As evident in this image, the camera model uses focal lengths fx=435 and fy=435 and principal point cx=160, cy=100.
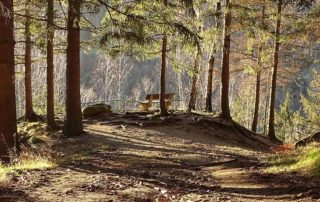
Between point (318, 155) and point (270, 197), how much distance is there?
1.88m

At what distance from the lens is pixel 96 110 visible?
69.3ft

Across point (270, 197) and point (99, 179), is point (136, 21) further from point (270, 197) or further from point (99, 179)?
point (270, 197)

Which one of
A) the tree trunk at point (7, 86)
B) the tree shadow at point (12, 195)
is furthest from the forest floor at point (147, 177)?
the tree trunk at point (7, 86)

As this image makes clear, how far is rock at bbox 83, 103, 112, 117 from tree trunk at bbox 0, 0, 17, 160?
1125cm

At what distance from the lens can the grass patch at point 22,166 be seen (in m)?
6.51

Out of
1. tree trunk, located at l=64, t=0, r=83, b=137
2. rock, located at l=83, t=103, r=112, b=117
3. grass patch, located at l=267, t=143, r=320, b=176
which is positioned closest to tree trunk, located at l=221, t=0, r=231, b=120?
rock, located at l=83, t=103, r=112, b=117

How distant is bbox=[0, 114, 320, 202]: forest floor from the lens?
230 inches

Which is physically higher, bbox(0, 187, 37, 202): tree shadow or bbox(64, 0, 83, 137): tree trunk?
bbox(64, 0, 83, 137): tree trunk

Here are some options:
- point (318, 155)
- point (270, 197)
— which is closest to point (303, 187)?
point (270, 197)

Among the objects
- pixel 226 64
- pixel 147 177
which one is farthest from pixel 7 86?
pixel 226 64

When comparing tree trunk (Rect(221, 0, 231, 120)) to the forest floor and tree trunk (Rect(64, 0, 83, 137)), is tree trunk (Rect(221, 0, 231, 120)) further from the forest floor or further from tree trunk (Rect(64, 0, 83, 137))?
tree trunk (Rect(64, 0, 83, 137))

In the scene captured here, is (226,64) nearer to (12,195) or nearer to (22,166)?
(22,166)

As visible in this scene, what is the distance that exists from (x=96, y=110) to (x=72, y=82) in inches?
289

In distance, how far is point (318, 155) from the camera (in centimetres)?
736
